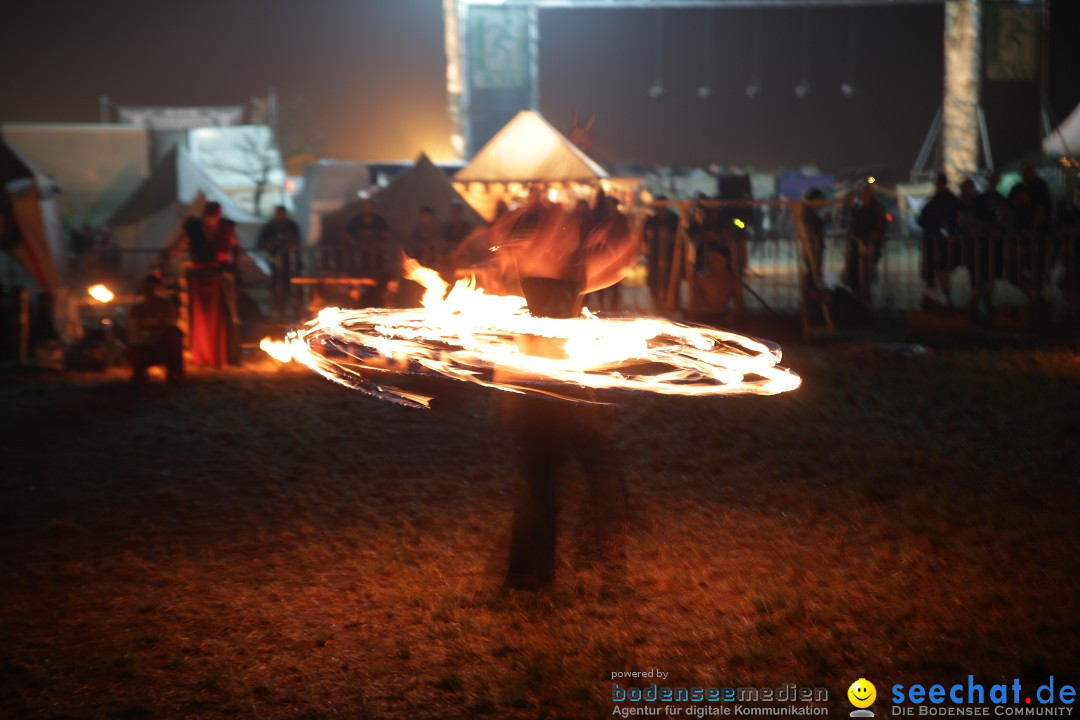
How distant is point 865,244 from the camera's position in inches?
675

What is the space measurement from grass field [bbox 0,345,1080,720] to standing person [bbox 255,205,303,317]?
7.55 m

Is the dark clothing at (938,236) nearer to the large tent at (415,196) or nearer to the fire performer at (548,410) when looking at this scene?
the large tent at (415,196)

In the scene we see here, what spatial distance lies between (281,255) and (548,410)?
44.7 feet

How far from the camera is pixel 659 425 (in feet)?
33.3

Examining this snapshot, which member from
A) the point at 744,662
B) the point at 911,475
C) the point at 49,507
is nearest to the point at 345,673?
the point at 744,662

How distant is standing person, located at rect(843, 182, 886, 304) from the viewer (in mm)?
17125

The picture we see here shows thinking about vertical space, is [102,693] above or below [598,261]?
below

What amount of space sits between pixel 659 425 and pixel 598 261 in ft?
14.6

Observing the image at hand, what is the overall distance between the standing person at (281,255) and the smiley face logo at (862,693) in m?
14.7

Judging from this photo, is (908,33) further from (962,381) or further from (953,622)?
(953,622)

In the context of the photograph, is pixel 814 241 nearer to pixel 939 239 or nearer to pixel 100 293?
pixel 939 239

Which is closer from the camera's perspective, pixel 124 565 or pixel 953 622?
pixel 953 622

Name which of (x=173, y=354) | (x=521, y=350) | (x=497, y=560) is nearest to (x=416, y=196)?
(x=173, y=354)

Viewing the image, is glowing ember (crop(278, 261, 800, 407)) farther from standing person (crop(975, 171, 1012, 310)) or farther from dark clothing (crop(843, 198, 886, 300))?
dark clothing (crop(843, 198, 886, 300))
